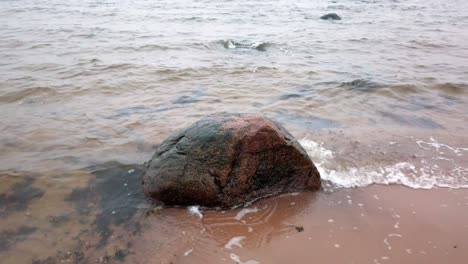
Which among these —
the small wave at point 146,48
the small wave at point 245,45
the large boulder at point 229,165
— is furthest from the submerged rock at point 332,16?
the large boulder at point 229,165

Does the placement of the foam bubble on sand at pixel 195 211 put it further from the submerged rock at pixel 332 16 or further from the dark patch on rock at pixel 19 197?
the submerged rock at pixel 332 16

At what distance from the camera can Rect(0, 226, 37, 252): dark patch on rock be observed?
3.42 metres

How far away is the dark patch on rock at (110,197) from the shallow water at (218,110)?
20 millimetres

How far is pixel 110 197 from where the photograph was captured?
4.14m

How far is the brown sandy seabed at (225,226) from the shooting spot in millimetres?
3301

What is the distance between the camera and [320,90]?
7719mm

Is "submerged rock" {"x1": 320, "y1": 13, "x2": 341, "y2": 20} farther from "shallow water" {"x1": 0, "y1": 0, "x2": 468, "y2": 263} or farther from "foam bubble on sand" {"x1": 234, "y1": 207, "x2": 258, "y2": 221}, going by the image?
"foam bubble on sand" {"x1": 234, "y1": 207, "x2": 258, "y2": 221}

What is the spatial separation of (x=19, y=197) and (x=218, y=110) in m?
3.42

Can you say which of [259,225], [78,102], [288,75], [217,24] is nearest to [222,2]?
[217,24]

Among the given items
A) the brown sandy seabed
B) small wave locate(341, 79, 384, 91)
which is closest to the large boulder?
the brown sandy seabed

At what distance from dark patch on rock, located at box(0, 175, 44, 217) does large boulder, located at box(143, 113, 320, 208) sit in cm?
122

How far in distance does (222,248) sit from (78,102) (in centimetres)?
473

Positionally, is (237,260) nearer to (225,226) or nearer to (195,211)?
(225,226)

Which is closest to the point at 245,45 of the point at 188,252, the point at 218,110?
the point at 218,110
